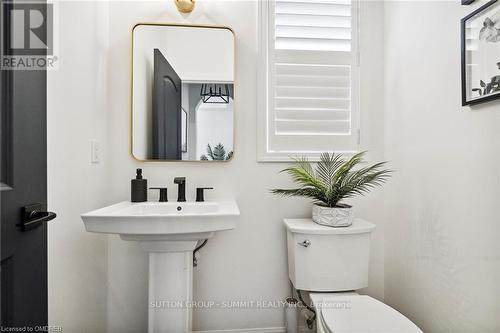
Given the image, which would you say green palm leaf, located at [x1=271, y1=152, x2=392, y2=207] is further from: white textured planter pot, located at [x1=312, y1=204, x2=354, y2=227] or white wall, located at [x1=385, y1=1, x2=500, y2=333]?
white wall, located at [x1=385, y1=1, x2=500, y2=333]

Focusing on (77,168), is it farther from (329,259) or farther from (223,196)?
(329,259)

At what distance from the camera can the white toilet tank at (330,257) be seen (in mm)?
1371

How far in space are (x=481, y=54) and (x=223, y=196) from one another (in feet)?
4.28

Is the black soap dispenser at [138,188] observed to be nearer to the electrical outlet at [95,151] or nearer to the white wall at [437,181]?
the electrical outlet at [95,151]

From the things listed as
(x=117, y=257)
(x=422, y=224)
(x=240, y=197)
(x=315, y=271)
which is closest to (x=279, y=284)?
(x=315, y=271)

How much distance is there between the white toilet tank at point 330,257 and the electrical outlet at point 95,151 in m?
1.04

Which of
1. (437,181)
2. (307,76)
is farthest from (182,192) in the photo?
(437,181)

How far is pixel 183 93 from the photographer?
157 centimetres

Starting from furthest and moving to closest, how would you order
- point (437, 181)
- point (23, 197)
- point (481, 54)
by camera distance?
point (437, 181) < point (481, 54) < point (23, 197)

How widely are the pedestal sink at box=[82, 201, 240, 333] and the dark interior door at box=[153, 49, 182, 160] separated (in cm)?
32

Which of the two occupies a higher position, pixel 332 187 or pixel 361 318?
pixel 332 187

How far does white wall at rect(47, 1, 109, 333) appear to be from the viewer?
1065 mm

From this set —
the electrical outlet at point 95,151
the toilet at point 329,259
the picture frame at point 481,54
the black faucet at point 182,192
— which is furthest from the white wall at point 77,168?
the picture frame at point 481,54


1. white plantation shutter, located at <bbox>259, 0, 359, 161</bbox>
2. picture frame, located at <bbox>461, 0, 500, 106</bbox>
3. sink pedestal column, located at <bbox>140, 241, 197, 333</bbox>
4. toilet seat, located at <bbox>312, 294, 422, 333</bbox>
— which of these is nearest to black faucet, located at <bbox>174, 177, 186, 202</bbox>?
sink pedestal column, located at <bbox>140, 241, 197, 333</bbox>
